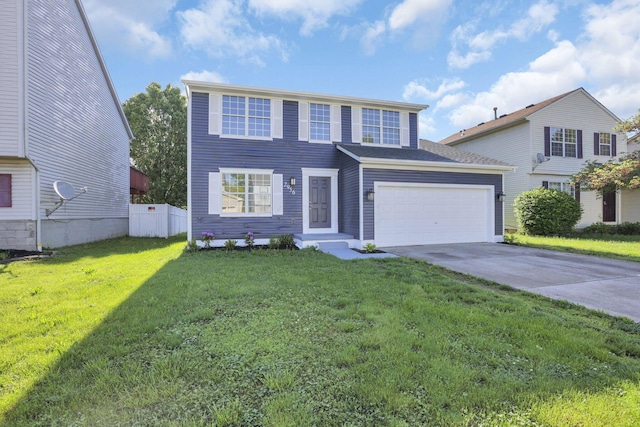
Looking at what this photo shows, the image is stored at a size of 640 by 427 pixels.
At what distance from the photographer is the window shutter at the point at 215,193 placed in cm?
980

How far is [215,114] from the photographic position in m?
9.90

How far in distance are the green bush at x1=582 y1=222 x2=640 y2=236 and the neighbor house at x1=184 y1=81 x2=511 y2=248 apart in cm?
792

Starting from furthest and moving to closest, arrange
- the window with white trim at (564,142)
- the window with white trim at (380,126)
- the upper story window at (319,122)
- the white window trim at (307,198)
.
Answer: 1. the window with white trim at (564,142)
2. the window with white trim at (380,126)
3. the upper story window at (319,122)
4. the white window trim at (307,198)

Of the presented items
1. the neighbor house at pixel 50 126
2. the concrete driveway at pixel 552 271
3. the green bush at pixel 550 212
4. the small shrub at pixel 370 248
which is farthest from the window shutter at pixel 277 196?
the green bush at pixel 550 212

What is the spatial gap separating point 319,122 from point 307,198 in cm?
279

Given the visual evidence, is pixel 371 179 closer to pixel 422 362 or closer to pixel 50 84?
pixel 422 362

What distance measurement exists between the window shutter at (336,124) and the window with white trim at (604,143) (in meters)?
15.1

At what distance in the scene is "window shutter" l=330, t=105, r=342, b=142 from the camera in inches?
432

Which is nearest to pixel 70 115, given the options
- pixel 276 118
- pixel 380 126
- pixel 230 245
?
pixel 276 118

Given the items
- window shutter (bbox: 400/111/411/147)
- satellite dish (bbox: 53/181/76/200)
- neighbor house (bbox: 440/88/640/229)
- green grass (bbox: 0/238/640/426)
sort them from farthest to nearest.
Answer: neighbor house (bbox: 440/88/640/229) → window shutter (bbox: 400/111/411/147) → satellite dish (bbox: 53/181/76/200) → green grass (bbox: 0/238/640/426)

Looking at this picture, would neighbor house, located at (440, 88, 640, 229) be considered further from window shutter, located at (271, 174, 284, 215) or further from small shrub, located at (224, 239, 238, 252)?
small shrub, located at (224, 239, 238, 252)

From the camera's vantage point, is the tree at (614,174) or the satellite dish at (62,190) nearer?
the satellite dish at (62,190)

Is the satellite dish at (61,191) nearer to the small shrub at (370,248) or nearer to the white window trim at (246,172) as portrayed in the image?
the white window trim at (246,172)

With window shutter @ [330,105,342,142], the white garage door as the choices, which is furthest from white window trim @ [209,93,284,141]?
the white garage door
